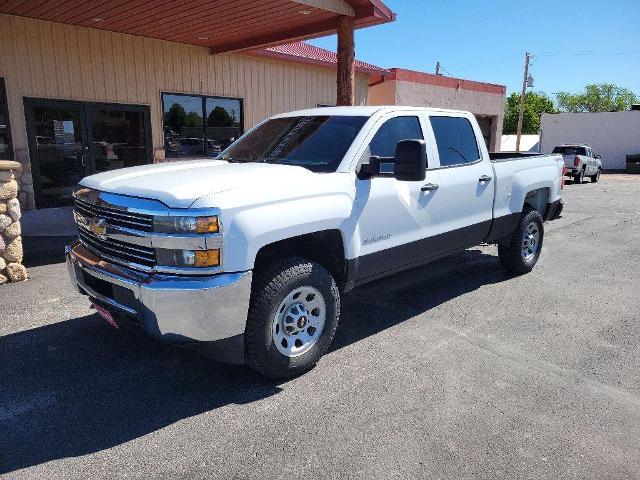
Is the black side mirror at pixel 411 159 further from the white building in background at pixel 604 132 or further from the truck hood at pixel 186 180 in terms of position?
the white building in background at pixel 604 132

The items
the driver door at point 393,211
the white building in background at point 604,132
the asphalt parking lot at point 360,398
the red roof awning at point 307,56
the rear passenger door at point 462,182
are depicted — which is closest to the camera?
the asphalt parking lot at point 360,398

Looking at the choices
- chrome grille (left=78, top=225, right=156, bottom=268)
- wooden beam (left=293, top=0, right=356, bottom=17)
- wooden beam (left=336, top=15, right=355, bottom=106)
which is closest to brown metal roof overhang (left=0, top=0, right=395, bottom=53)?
wooden beam (left=293, top=0, right=356, bottom=17)

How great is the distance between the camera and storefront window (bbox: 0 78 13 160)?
29.3ft

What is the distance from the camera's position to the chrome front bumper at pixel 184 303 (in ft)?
9.51

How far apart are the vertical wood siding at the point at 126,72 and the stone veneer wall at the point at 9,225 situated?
464cm

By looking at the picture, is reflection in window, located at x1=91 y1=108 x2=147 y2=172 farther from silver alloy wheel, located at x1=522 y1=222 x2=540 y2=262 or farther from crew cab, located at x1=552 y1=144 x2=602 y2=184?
crew cab, located at x1=552 y1=144 x2=602 y2=184

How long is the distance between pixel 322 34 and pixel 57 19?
5.04 metres

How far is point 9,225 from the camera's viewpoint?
5.44 m

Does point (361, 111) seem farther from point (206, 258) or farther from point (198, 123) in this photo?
point (198, 123)

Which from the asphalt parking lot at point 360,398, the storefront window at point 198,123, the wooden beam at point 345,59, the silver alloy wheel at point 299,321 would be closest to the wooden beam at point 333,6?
the wooden beam at point 345,59

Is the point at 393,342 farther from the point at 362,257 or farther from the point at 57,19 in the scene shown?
the point at 57,19

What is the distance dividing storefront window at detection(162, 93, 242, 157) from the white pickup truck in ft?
23.7

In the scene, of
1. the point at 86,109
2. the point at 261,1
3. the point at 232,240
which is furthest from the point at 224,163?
the point at 86,109

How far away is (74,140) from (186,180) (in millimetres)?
8165
